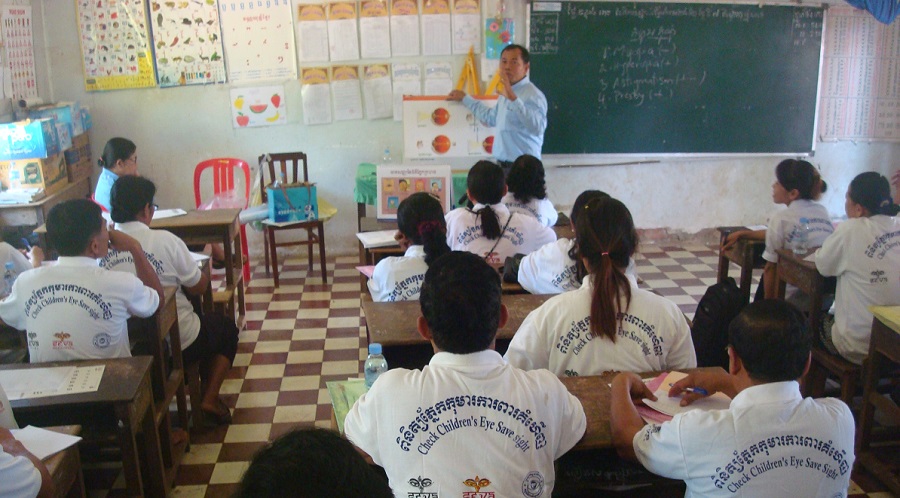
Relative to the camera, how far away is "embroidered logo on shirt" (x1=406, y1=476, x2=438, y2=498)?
61.6 inches

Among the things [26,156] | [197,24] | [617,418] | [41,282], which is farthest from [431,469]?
[197,24]

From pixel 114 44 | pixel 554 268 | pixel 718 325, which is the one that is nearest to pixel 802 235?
pixel 718 325

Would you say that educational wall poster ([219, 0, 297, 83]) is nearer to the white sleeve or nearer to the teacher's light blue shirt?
the teacher's light blue shirt

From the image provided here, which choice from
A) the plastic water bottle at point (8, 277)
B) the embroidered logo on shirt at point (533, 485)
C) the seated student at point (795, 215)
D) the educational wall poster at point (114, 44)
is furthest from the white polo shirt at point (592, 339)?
the educational wall poster at point (114, 44)

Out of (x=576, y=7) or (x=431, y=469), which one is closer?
(x=431, y=469)

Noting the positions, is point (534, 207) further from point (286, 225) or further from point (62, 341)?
point (62, 341)

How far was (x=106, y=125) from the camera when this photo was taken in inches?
228

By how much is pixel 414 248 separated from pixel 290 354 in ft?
5.35

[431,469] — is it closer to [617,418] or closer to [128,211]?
[617,418]

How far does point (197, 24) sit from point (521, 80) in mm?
2451

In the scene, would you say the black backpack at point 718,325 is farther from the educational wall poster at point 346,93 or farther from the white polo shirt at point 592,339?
the educational wall poster at point 346,93

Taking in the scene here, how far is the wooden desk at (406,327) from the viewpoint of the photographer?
2588 millimetres

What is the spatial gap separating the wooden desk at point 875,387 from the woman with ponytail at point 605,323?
3.55 ft

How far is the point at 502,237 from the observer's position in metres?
3.57
